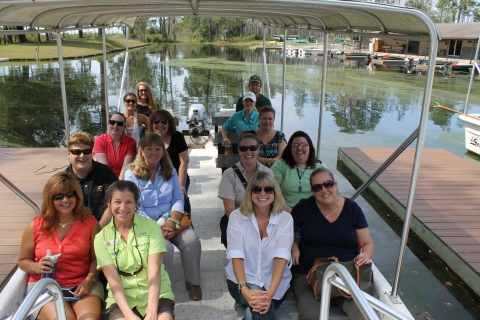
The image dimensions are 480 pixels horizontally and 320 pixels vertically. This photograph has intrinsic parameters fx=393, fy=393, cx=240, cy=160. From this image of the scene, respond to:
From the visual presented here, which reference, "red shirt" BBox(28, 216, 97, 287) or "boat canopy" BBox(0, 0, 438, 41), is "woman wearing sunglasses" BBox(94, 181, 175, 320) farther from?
"boat canopy" BBox(0, 0, 438, 41)

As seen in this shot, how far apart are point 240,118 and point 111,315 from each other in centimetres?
286

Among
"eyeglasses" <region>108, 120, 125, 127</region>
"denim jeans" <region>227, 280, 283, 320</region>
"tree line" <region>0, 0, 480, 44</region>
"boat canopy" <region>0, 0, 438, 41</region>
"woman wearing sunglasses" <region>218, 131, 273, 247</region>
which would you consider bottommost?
"denim jeans" <region>227, 280, 283, 320</region>

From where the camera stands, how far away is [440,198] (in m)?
5.94

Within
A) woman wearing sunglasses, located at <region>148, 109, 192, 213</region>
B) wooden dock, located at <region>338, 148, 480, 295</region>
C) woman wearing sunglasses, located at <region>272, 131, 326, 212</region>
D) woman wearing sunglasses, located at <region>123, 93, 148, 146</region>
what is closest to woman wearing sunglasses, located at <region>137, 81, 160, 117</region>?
woman wearing sunglasses, located at <region>123, 93, 148, 146</region>

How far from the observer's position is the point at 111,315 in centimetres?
215

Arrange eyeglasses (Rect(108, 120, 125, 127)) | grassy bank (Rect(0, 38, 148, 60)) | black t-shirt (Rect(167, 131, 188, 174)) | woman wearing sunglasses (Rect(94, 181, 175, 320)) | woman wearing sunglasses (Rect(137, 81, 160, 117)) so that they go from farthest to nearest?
grassy bank (Rect(0, 38, 148, 60))
woman wearing sunglasses (Rect(137, 81, 160, 117))
black t-shirt (Rect(167, 131, 188, 174))
eyeglasses (Rect(108, 120, 125, 127))
woman wearing sunglasses (Rect(94, 181, 175, 320))

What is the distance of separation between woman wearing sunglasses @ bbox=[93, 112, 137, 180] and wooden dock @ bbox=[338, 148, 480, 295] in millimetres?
3671

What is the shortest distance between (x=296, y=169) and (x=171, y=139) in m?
1.21

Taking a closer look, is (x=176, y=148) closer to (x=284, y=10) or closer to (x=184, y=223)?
(x=184, y=223)

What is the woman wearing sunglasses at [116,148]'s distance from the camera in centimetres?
343

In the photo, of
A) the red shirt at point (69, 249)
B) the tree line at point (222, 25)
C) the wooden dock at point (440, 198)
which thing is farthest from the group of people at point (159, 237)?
the tree line at point (222, 25)

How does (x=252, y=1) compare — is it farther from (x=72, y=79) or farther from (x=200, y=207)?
(x=72, y=79)

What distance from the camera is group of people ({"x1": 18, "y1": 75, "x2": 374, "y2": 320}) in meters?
2.24

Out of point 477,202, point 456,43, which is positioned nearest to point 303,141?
point 477,202
